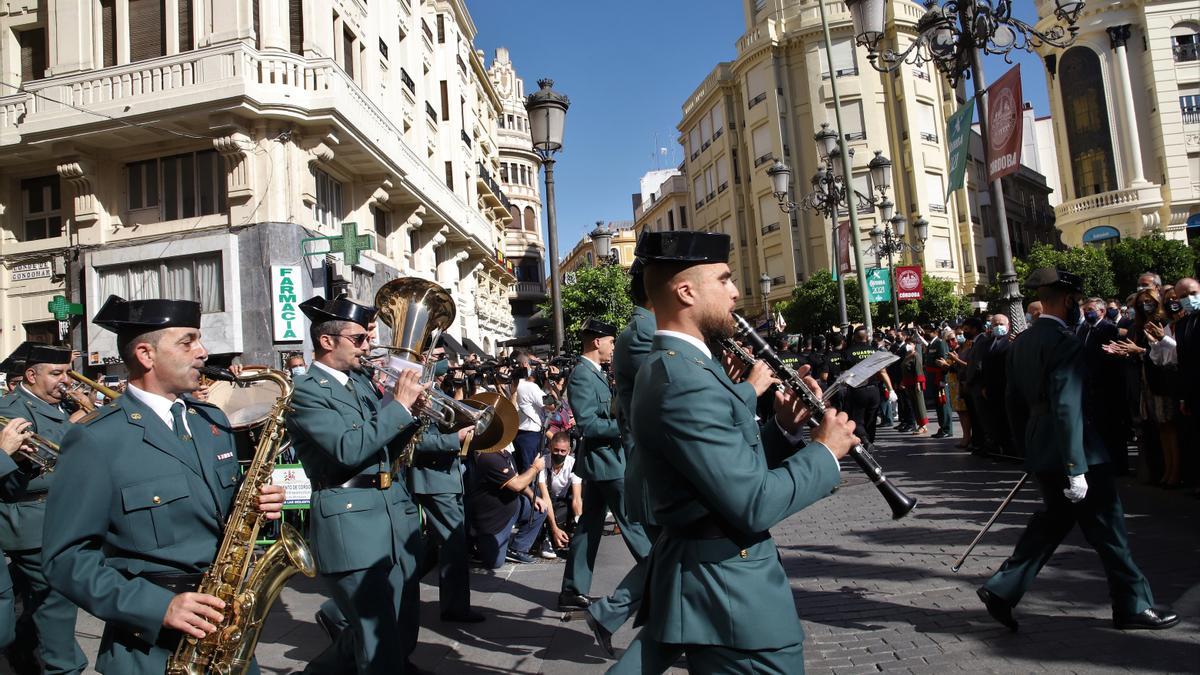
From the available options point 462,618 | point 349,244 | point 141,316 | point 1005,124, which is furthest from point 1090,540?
point 349,244

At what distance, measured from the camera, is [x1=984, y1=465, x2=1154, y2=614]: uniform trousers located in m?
4.51

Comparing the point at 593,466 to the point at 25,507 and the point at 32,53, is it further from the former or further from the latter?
the point at 32,53

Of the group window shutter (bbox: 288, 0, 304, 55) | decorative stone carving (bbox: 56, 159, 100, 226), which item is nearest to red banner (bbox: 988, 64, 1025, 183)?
window shutter (bbox: 288, 0, 304, 55)

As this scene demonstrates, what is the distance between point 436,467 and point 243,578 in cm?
293

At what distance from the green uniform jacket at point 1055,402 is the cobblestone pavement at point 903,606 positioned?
1.01 metres

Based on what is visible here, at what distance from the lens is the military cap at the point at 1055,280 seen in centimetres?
490

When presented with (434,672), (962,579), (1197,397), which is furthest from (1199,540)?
(434,672)

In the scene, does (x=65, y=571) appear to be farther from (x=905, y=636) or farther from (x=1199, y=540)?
(x=1199, y=540)

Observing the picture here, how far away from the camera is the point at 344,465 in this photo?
150 inches

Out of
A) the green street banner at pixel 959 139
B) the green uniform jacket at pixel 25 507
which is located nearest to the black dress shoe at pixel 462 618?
the green uniform jacket at pixel 25 507

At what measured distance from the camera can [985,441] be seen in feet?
39.8

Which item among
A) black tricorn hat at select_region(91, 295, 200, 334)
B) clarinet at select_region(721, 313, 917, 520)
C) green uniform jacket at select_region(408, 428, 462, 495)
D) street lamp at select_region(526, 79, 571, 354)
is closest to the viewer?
clarinet at select_region(721, 313, 917, 520)

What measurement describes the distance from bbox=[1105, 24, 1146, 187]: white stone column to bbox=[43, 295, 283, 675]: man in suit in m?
54.4

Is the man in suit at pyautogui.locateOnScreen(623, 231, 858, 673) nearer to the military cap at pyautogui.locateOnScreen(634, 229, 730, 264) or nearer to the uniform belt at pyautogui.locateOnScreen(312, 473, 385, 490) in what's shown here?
the military cap at pyautogui.locateOnScreen(634, 229, 730, 264)
